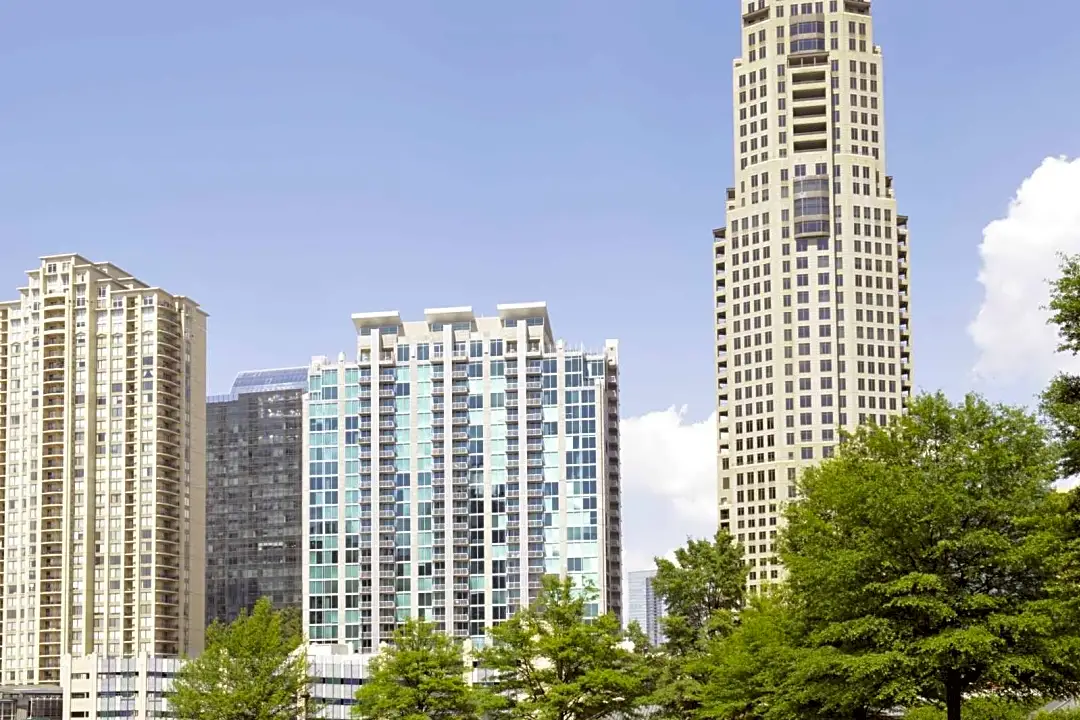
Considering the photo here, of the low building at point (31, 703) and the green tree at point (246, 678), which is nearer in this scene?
the green tree at point (246, 678)

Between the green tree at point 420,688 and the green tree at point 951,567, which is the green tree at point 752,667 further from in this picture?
the green tree at point 420,688

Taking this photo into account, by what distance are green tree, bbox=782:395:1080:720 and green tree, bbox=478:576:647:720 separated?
18.9m

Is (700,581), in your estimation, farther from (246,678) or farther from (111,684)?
(111,684)

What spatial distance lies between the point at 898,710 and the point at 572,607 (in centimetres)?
2409

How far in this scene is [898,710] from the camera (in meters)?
87.9

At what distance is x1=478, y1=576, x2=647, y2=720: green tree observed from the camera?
74562 mm

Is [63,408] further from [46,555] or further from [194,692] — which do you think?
[194,692]

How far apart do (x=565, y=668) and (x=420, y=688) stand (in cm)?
792

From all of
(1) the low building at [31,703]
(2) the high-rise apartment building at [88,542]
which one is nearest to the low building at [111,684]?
(1) the low building at [31,703]

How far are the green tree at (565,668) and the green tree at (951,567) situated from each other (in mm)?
18881

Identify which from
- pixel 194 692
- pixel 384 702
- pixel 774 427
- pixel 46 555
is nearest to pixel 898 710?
pixel 384 702

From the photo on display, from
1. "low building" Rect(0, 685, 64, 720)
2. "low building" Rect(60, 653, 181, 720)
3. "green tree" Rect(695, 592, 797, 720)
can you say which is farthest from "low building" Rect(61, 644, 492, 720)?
"green tree" Rect(695, 592, 797, 720)

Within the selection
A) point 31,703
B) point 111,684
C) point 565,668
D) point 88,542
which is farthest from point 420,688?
point 88,542

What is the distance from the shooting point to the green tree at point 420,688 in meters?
77.4
